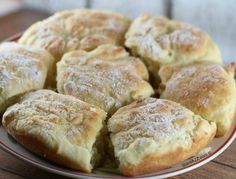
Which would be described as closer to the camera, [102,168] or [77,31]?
[102,168]

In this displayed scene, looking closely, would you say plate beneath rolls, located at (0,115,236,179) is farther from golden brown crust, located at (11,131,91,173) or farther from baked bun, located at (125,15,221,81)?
baked bun, located at (125,15,221,81)

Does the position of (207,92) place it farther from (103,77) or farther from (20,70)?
(20,70)

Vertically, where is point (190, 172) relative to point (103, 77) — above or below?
below

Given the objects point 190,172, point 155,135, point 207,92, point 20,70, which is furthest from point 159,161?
point 20,70

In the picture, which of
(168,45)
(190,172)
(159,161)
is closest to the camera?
(159,161)

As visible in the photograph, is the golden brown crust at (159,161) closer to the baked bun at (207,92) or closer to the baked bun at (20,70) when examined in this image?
the baked bun at (207,92)

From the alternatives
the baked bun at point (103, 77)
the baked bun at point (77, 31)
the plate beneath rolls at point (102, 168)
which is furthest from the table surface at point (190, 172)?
the baked bun at point (77, 31)
